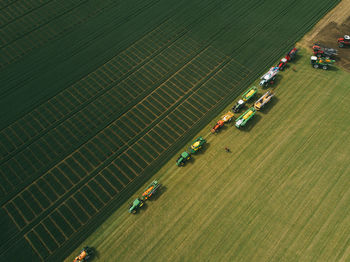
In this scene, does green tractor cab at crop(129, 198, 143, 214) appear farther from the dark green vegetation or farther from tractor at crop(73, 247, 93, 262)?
tractor at crop(73, 247, 93, 262)

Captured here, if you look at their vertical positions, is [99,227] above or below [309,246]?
above

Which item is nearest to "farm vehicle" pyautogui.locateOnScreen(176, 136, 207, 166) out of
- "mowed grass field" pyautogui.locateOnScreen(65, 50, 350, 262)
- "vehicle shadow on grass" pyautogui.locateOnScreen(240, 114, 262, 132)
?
"mowed grass field" pyautogui.locateOnScreen(65, 50, 350, 262)

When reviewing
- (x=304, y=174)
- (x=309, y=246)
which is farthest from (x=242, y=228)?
(x=304, y=174)

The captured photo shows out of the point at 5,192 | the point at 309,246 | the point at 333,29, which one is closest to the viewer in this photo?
the point at 309,246

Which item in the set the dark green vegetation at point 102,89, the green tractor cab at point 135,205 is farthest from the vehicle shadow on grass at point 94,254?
the green tractor cab at point 135,205

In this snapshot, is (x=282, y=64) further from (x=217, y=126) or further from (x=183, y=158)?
(x=183, y=158)

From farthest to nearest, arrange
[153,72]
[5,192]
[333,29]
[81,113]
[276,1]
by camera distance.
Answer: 1. [276,1]
2. [333,29]
3. [153,72]
4. [81,113]
5. [5,192]

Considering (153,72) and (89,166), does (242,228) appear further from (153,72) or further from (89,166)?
(153,72)

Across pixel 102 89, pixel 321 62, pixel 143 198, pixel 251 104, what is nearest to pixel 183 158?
pixel 143 198
